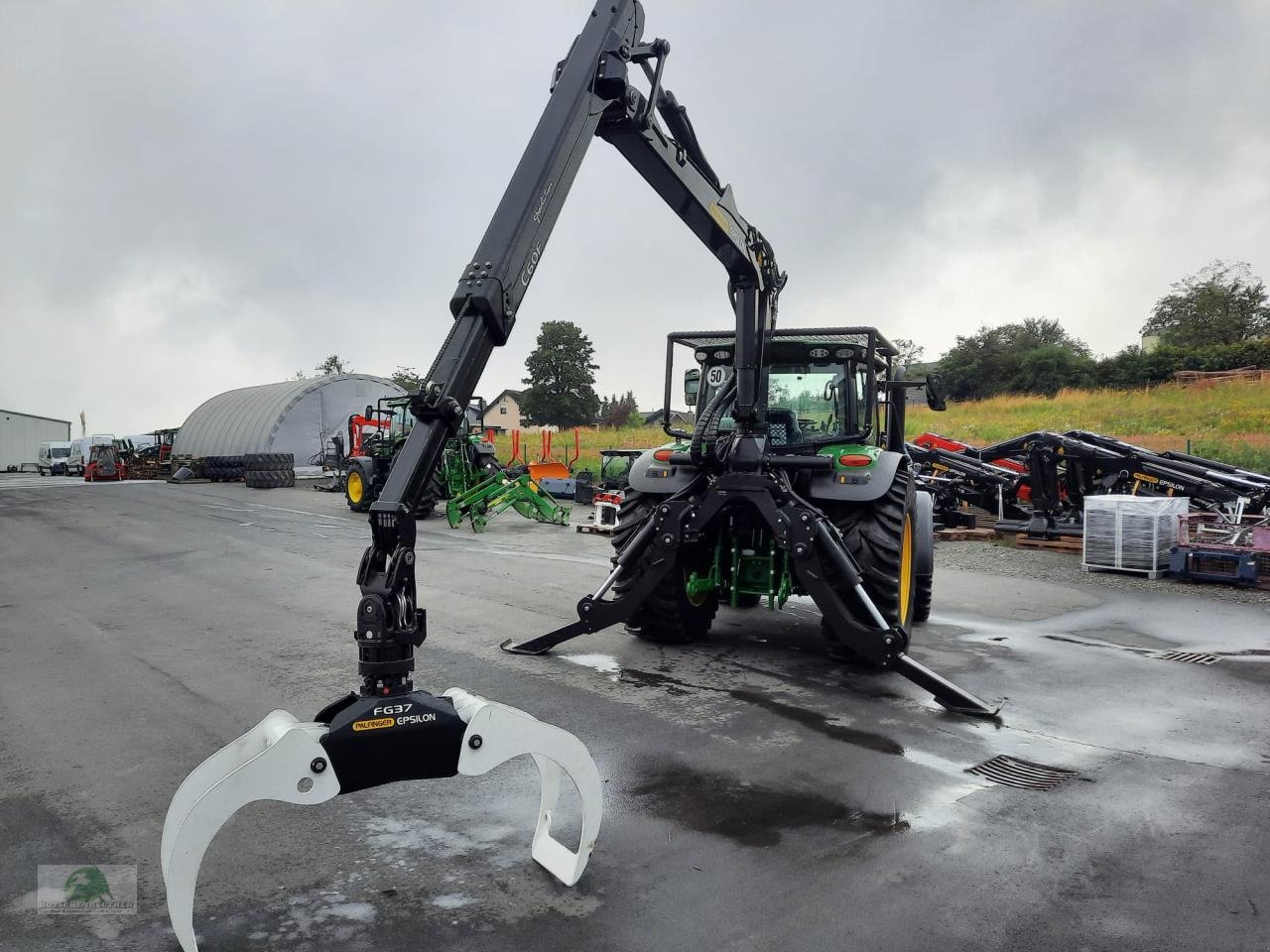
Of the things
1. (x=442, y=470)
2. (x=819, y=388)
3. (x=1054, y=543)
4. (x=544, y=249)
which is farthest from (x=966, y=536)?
(x=544, y=249)

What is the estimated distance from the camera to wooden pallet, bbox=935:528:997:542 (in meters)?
14.1

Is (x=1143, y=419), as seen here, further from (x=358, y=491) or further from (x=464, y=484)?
(x=358, y=491)

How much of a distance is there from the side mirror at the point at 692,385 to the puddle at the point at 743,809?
12.9 feet

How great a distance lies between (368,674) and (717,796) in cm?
182

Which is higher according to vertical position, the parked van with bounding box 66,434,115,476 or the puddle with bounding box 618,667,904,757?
the parked van with bounding box 66,434,115,476

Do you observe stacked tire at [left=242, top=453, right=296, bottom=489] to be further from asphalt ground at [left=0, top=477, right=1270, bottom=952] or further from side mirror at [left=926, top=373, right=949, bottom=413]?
side mirror at [left=926, top=373, right=949, bottom=413]

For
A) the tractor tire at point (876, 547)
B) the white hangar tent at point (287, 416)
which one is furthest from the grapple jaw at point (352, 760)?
the white hangar tent at point (287, 416)

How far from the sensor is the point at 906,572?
6.74 m

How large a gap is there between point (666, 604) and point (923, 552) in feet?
8.06

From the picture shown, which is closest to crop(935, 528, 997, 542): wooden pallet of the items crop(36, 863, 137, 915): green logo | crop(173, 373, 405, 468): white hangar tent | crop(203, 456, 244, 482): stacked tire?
crop(36, 863, 137, 915): green logo

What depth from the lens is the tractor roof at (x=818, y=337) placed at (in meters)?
6.75

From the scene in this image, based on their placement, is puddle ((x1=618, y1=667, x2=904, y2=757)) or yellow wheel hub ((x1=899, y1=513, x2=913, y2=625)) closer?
puddle ((x1=618, y1=667, x2=904, y2=757))

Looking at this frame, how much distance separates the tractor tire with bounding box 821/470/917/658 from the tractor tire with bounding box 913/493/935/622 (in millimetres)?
1169

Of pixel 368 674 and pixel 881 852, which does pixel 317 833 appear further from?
pixel 881 852
